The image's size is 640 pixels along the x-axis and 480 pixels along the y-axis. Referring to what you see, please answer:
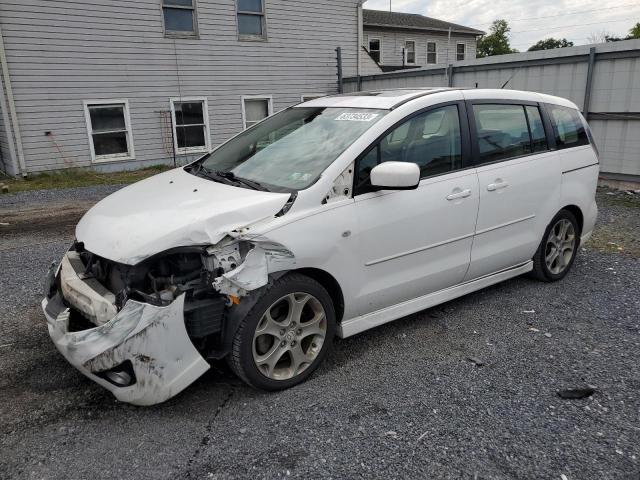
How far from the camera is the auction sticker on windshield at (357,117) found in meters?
3.55

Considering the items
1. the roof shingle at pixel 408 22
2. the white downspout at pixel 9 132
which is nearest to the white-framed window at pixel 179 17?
the white downspout at pixel 9 132

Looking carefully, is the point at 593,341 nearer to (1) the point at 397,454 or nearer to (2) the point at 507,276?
(2) the point at 507,276

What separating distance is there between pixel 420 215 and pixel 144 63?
36.1 ft

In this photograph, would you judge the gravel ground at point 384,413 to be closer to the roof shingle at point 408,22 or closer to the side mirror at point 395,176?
the side mirror at point 395,176

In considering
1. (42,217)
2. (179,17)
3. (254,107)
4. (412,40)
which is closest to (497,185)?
(42,217)

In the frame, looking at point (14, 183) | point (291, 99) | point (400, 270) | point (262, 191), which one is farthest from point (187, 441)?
point (291, 99)

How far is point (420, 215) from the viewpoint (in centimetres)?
353

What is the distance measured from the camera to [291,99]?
592 inches

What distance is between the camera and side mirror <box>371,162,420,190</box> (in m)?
3.17

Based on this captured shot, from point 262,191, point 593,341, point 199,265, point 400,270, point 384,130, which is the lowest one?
point 593,341

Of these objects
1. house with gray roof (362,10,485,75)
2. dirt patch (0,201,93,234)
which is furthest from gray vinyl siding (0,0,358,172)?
house with gray roof (362,10,485,75)

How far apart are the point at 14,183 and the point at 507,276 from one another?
10.7 metres

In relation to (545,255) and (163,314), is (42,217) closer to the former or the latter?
(163,314)

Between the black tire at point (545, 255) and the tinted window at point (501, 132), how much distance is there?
2.58ft
